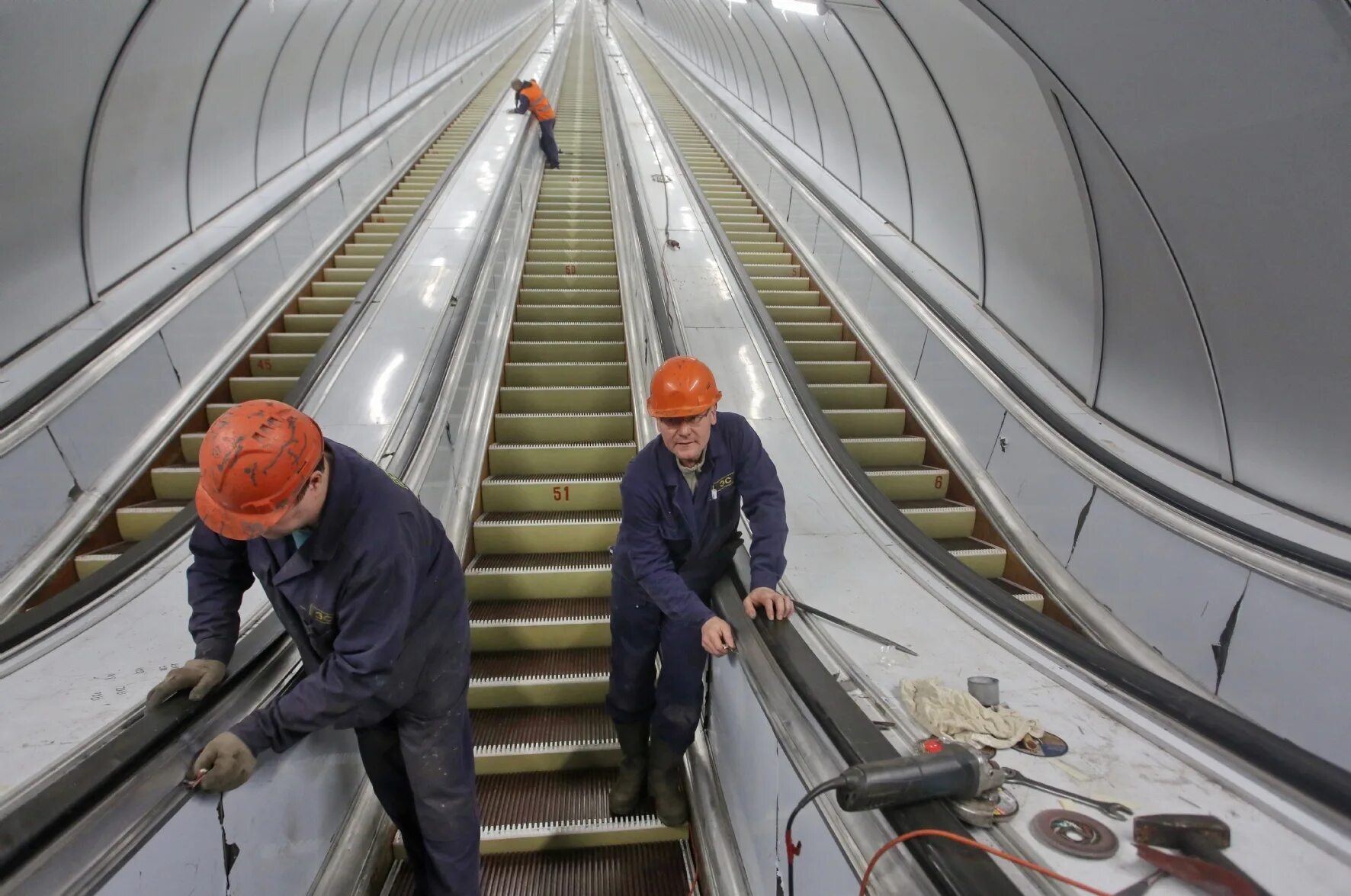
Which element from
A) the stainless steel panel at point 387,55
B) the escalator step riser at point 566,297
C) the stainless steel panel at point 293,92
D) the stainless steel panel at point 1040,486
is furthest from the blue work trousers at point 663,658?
the stainless steel panel at point 387,55

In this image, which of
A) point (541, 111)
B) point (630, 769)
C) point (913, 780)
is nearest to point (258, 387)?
point (630, 769)

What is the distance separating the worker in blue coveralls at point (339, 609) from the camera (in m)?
1.62

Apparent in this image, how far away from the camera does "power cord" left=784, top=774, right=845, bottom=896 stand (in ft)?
5.03

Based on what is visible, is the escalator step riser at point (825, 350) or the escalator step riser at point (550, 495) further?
the escalator step riser at point (825, 350)

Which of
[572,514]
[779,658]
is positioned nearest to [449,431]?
[572,514]

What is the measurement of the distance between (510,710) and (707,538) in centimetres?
160

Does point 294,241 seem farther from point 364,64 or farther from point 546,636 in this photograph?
point 364,64

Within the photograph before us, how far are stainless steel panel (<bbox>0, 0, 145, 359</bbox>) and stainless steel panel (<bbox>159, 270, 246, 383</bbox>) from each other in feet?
2.40

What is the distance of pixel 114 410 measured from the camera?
14.0 feet

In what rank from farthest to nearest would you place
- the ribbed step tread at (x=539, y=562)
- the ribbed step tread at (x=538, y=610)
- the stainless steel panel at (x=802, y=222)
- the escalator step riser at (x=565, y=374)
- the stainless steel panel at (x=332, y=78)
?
the stainless steel panel at (x=332, y=78)
the stainless steel panel at (x=802, y=222)
the escalator step riser at (x=565, y=374)
the ribbed step tread at (x=539, y=562)
the ribbed step tread at (x=538, y=610)

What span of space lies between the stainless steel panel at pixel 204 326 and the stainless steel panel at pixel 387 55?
940 cm

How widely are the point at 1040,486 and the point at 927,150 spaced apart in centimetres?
424

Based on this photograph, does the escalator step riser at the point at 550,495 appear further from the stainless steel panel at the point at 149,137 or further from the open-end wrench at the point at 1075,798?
the stainless steel panel at the point at 149,137

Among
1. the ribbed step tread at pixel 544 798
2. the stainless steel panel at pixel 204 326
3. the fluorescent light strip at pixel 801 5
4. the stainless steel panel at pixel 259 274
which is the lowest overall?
the ribbed step tread at pixel 544 798
